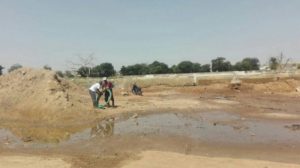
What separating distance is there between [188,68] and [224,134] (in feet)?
263

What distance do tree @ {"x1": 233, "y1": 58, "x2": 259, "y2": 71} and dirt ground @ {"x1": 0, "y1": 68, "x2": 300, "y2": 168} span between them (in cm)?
7213

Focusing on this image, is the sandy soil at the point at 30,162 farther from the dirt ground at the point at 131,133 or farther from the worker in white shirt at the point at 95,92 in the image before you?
the worker in white shirt at the point at 95,92

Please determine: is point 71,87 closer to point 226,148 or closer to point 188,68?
point 226,148

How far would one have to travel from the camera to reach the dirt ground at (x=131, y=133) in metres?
11.0

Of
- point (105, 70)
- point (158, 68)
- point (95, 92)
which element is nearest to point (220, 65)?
point (158, 68)

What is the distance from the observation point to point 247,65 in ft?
322

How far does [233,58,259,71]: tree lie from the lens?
3789 inches

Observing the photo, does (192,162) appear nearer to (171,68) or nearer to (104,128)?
(104,128)

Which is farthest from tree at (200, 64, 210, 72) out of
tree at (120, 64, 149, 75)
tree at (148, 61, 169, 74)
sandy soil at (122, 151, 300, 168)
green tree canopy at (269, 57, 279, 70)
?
sandy soil at (122, 151, 300, 168)

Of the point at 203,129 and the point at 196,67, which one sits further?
the point at 196,67

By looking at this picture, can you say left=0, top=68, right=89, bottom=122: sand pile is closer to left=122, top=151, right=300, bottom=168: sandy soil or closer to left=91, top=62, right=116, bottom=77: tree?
left=122, top=151, right=300, bottom=168: sandy soil

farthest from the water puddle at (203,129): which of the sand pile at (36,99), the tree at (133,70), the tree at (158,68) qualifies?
the tree at (133,70)

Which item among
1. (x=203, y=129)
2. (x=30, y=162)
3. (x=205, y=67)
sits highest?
(x=205, y=67)

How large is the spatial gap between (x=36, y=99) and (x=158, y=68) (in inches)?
2813
